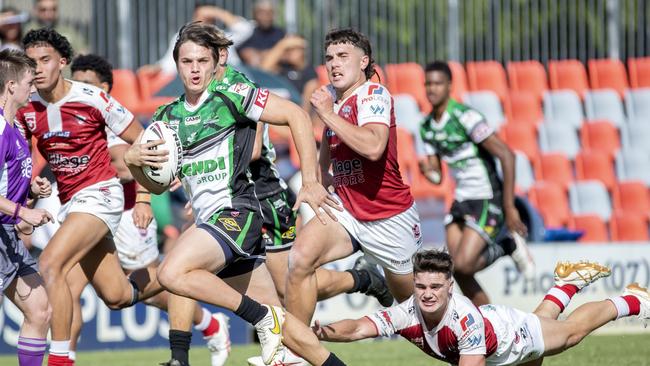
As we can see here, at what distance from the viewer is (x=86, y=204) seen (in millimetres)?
8141

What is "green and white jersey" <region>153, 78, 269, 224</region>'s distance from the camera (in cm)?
702

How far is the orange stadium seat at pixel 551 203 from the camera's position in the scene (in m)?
14.4

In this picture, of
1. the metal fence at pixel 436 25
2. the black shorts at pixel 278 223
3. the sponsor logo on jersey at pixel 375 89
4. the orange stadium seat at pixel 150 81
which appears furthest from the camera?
the metal fence at pixel 436 25

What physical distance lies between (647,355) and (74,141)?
186 inches

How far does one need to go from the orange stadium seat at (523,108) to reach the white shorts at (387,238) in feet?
27.9

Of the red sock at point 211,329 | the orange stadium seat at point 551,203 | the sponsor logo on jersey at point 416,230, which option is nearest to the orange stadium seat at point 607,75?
the orange stadium seat at point 551,203

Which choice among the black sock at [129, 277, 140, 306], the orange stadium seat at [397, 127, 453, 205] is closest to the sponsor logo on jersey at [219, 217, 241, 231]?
the black sock at [129, 277, 140, 306]

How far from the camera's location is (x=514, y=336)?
7.23 metres

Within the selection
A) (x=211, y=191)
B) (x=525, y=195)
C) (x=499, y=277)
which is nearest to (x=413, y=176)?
(x=525, y=195)

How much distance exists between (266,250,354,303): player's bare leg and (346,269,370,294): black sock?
4 cm

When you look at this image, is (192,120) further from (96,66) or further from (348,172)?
(96,66)

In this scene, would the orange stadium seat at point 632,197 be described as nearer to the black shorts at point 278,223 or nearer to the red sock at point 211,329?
the red sock at point 211,329

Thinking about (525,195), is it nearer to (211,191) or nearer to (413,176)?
(413,176)

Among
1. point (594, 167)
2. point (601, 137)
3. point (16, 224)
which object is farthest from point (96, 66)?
point (601, 137)
